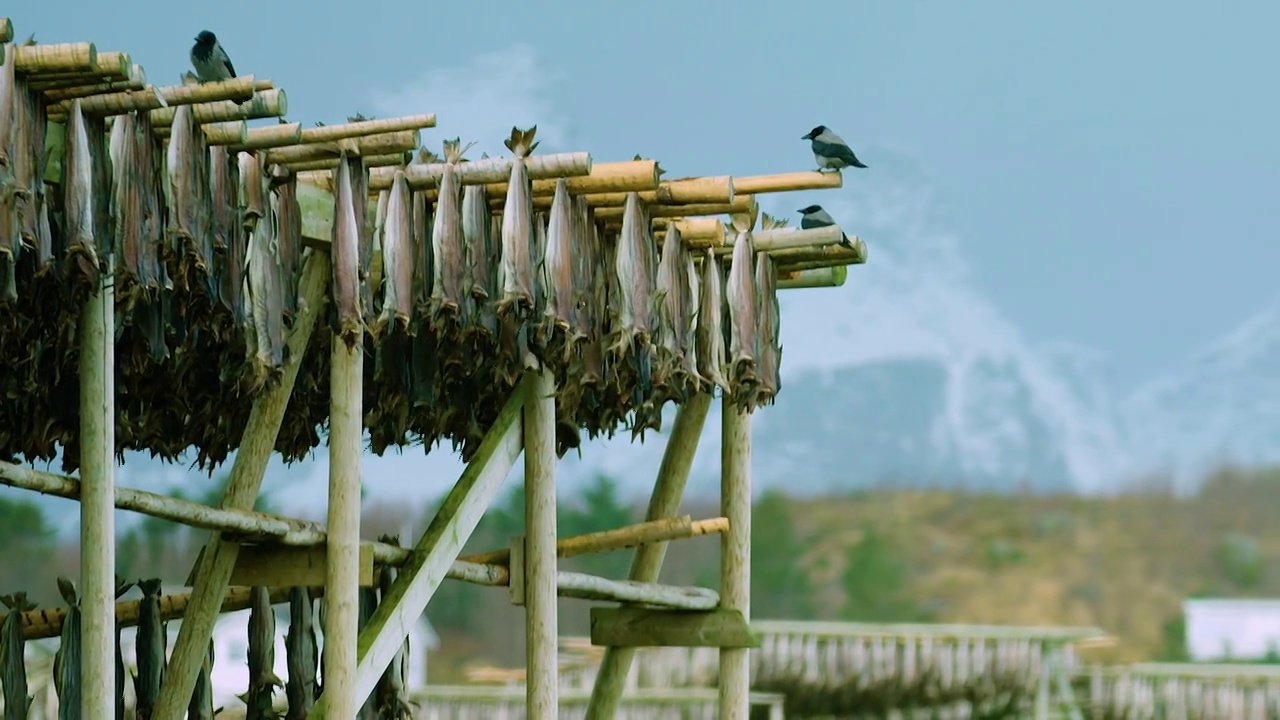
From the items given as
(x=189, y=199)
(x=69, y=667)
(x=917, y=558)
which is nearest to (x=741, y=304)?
(x=189, y=199)

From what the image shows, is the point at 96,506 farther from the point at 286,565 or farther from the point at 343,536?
the point at 286,565

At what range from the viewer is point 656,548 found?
10.2 m

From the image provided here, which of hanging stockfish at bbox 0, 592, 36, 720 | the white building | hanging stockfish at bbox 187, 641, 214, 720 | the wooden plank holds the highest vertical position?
the wooden plank

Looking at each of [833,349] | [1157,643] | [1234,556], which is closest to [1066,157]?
[833,349]

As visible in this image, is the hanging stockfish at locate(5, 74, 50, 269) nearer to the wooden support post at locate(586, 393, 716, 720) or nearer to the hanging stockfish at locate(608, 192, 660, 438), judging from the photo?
the hanging stockfish at locate(608, 192, 660, 438)

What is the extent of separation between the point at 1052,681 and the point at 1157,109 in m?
73.0

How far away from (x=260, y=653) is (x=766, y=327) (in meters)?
2.52

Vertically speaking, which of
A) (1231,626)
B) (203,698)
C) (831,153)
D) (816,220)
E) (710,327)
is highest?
(831,153)

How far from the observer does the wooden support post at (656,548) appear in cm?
1019

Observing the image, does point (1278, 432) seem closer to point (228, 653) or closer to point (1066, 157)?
point (1066, 157)

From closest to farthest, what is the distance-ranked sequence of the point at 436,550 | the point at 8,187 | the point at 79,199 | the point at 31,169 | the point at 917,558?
the point at 8,187
the point at 31,169
the point at 79,199
the point at 436,550
the point at 917,558

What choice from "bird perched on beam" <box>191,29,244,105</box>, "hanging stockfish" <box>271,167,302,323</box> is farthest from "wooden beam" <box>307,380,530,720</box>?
"bird perched on beam" <box>191,29,244,105</box>

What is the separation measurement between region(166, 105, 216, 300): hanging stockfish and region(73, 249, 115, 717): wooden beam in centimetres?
24

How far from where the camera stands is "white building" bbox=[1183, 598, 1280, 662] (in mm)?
64062
